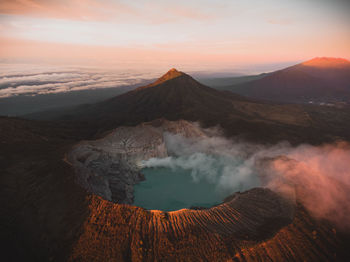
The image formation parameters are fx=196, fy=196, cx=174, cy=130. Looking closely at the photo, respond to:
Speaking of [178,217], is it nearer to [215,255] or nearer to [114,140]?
[215,255]

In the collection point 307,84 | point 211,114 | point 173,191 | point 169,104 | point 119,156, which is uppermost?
point 169,104

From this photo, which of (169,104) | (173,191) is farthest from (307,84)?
(173,191)

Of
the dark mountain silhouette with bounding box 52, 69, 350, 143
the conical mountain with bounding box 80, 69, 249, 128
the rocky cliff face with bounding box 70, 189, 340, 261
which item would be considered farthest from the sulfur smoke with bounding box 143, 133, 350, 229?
the conical mountain with bounding box 80, 69, 249, 128

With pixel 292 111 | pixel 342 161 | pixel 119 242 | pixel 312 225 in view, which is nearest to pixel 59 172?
pixel 119 242

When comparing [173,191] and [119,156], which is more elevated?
[119,156]

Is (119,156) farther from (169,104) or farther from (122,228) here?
(169,104)

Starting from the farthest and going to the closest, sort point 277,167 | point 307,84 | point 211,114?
1. point 307,84
2. point 211,114
3. point 277,167
